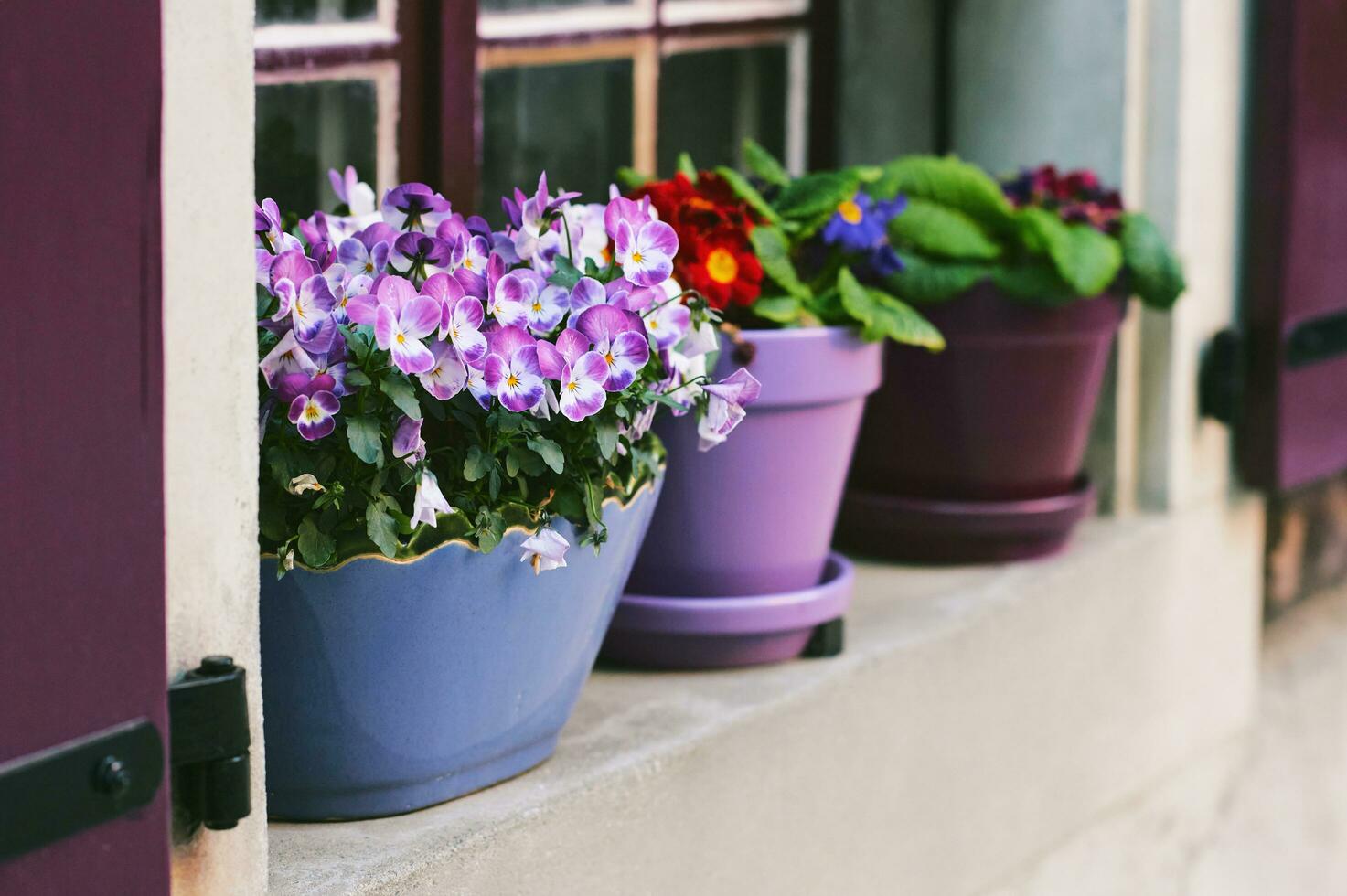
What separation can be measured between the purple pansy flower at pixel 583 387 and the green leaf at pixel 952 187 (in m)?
0.82

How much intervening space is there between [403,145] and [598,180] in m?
0.32

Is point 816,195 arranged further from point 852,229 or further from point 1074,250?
point 1074,250

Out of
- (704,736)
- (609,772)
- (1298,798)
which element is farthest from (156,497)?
(1298,798)

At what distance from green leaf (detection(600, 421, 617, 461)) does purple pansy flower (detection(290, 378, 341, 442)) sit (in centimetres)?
20

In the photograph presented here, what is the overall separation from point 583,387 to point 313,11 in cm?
60

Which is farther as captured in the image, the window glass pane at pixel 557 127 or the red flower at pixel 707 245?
the window glass pane at pixel 557 127

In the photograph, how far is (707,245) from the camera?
151 centimetres

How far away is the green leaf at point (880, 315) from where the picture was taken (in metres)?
1.59

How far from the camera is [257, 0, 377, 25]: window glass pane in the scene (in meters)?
1.51

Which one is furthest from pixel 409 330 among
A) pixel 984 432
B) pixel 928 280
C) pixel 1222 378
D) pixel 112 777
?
pixel 1222 378

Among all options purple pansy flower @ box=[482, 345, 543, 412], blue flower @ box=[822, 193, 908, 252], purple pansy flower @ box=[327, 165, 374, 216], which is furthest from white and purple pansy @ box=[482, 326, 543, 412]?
blue flower @ box=[822, 193, 908, 252]

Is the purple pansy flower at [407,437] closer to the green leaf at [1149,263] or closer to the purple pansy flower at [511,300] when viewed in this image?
the purple pansy flower at [511,300]

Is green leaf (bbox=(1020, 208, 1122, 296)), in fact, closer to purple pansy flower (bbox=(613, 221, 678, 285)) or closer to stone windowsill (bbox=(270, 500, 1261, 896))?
stone windowsill (bbox=(270, 500, 1261, 896))

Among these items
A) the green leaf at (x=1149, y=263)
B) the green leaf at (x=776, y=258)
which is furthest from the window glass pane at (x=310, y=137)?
the green leaf at (x=1149, y=263)
